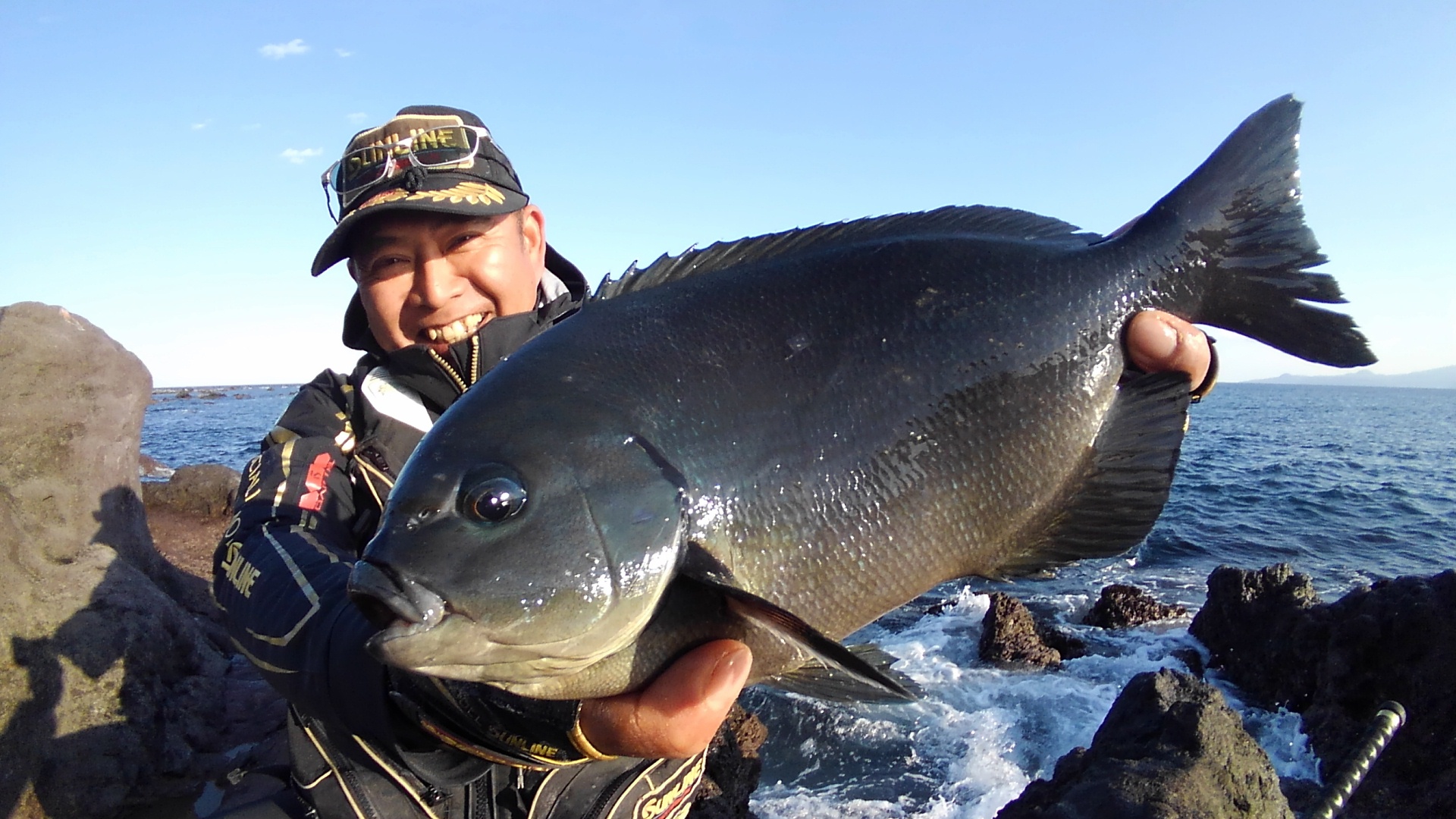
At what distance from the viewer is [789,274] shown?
6.28 ft

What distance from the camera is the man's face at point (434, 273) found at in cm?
260

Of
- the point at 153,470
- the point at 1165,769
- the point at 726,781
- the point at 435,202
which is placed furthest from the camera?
the point at 153,470

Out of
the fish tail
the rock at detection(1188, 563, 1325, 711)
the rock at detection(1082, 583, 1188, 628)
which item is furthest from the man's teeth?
the rock at detection(1082, 583, 1188, 628)

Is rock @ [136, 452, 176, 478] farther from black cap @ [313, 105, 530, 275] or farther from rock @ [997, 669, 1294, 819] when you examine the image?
rock @ [997, 669, 1294, 819]

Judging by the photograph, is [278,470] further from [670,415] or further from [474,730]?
[670,415]

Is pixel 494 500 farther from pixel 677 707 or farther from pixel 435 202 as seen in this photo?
pixel 435 202

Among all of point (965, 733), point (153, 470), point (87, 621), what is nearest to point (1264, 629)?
point (965, 733)

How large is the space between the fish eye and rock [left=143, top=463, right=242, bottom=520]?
655 inches

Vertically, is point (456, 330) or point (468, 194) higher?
point (468, 194)

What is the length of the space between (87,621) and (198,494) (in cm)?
1096

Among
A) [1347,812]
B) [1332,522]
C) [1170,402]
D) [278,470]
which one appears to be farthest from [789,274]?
[1332,522]

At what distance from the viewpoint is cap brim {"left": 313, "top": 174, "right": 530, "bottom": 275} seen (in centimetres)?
243

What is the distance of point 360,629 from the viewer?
1.75 m

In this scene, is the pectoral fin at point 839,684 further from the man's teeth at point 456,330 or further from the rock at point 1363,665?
the rock at point 1363,665
